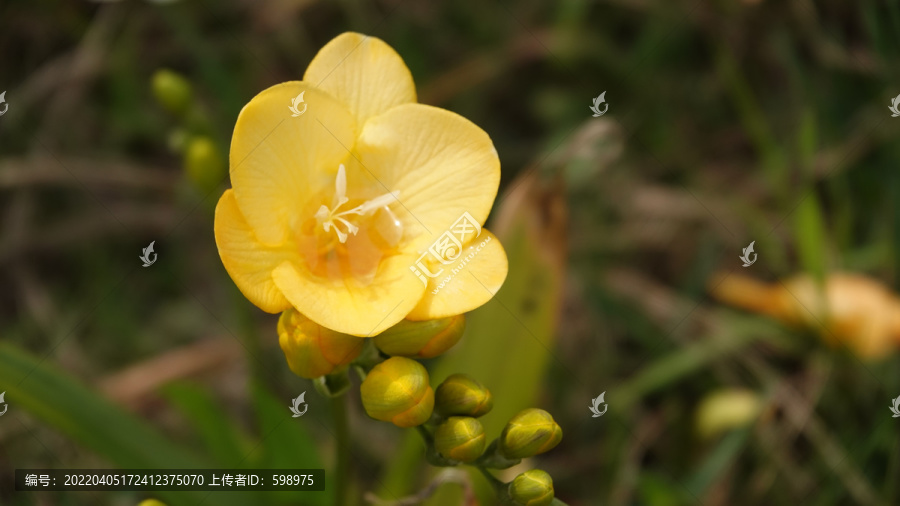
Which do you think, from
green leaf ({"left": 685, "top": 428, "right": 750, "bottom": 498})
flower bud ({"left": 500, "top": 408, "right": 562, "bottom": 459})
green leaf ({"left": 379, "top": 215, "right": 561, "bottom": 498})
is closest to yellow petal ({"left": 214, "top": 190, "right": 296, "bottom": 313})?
flower bud ({"left": 500, "top": 408, "right": 562, "bottom": 459})

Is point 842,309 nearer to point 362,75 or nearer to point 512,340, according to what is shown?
point 512,340

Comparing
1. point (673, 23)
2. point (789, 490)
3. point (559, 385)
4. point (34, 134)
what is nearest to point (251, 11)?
point (34, 134)

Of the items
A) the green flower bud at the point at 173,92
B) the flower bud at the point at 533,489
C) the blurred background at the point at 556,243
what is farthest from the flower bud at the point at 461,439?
the green flower bud at the point at 173,92

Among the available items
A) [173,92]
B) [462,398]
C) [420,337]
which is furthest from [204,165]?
[462,398]

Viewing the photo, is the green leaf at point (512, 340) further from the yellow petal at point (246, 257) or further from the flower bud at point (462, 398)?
the yellow petal at point (246, 257)

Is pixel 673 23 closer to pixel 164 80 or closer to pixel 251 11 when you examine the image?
pixel 251 11
